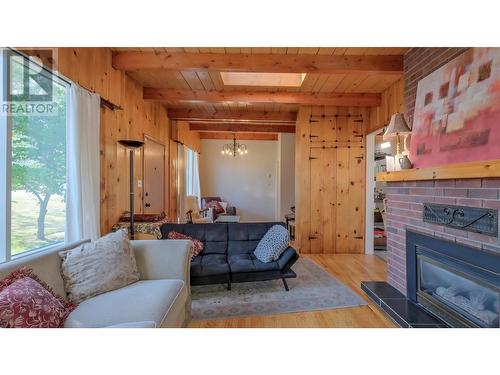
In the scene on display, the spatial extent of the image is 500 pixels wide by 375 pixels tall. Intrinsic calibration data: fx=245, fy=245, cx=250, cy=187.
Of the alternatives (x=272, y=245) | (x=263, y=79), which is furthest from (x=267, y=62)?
(x=272, y=245)

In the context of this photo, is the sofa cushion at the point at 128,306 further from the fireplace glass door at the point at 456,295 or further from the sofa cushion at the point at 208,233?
the fireplace glass door at the point at 456,295

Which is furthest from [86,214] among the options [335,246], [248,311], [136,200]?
[335,246]

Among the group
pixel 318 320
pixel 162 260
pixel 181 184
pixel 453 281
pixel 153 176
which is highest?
pixel 153 176

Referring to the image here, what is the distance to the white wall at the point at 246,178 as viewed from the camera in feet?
25.0

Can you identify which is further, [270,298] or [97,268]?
[270,298]

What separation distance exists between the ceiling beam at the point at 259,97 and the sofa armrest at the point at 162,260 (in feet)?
8.62

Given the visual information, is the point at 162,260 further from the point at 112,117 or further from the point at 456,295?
the point at 456,295

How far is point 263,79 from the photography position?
3.85 m

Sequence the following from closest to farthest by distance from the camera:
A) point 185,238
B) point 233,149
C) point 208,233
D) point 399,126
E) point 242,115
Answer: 1. point 399,126
2. point 185,238
3. point 208,233
4. point 242,115
5. point 233,149

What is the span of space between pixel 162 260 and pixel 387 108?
382 centimetres

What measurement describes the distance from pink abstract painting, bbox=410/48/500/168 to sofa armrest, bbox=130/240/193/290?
229 centimetres

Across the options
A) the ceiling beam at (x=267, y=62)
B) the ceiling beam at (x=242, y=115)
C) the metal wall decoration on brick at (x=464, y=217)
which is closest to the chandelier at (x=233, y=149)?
the ceiling beam at (x=242, y=115)
